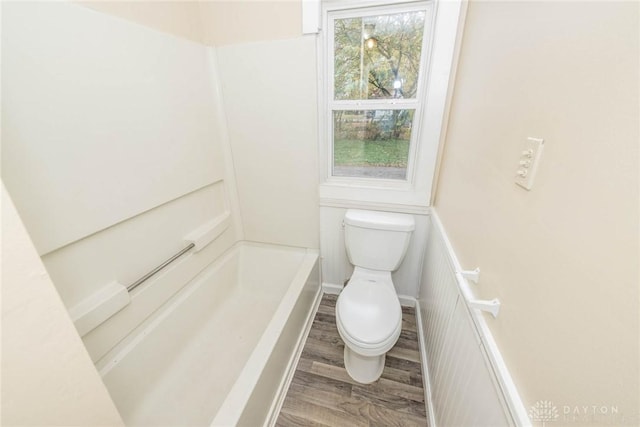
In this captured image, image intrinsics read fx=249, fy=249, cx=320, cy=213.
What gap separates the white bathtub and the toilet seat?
308 millimetres

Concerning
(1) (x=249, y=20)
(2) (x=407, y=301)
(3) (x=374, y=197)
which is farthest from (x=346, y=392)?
(1) (x=249, y=20)

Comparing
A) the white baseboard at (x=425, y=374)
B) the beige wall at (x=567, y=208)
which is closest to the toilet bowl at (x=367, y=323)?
the white baseboard at (x=425, y=374)

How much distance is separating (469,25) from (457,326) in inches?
51.3

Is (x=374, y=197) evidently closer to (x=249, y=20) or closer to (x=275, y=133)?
(x=275, y=133)

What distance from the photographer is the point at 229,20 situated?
4.73ft

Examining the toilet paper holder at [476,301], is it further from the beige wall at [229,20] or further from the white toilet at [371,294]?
the beige wall at [229,20]

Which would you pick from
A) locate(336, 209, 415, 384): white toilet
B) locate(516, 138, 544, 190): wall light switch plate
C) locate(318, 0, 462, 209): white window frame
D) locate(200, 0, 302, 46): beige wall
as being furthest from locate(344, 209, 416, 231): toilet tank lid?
locate(200, 0, 302, 46): beige wall

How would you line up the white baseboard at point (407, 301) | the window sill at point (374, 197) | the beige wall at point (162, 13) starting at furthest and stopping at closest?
the white baseboard at point (407, 301)
the window sill at point (374, 197)
the beige wall at point (162, 13)

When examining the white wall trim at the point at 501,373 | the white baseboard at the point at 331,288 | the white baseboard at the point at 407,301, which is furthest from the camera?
the white baseboard at the point at 331,288

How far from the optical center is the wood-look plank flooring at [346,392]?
123cm

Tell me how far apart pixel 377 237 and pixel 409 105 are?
0.81m

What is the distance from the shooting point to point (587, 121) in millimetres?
442

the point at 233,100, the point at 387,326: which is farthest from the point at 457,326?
the point at 233,100

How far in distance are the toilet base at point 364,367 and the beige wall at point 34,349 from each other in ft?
3.74
